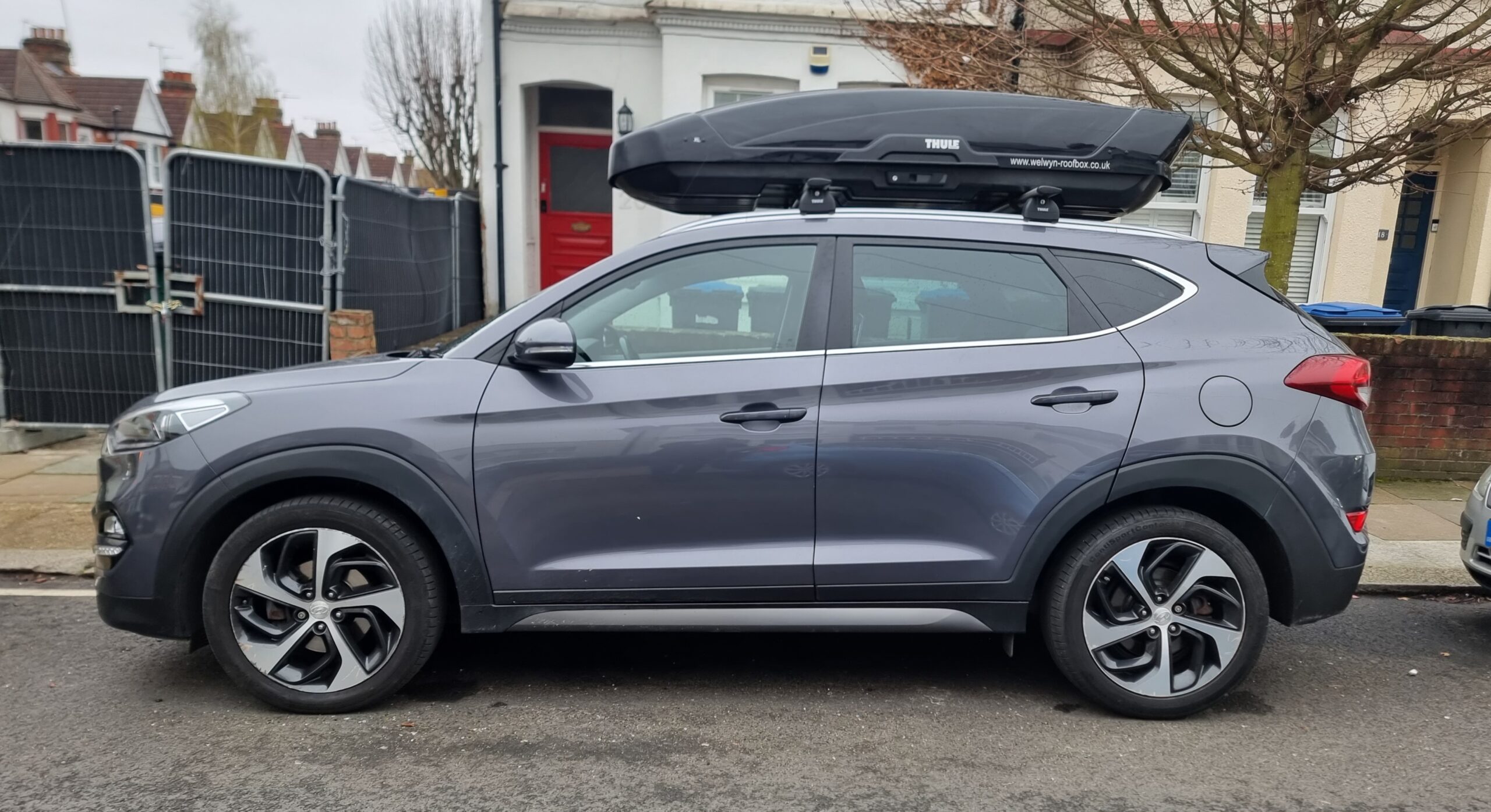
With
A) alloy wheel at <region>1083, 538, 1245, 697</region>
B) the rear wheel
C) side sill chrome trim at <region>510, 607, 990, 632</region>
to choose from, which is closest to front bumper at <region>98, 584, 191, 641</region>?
side sill chrome trim at <region>510, 607, 990, 632</region>

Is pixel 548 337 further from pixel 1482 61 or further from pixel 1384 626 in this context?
pixel 1482 61

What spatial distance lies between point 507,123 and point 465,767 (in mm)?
10037

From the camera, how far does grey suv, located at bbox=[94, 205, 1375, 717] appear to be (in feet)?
11.6

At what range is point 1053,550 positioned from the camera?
3.67 meters

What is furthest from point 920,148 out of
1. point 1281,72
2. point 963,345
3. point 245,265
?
point 245,265

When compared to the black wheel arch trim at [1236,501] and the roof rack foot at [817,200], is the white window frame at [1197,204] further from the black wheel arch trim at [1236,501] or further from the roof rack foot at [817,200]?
the roof rack foot at [817,200]

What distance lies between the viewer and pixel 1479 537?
4422 mm

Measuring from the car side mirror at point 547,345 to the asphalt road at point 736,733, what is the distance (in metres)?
1.30

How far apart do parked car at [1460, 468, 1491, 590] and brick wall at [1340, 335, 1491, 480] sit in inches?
116

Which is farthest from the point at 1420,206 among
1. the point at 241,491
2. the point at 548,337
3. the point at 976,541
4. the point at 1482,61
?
the point at 241,491

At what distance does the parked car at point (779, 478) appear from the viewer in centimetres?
353

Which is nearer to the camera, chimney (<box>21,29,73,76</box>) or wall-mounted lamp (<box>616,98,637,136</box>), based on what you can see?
wall-mounted lamp (<box>616,98,637,136</box>)

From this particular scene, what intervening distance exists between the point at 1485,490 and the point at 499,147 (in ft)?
34.4

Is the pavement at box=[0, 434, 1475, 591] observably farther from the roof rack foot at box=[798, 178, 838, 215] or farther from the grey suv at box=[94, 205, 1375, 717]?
the roof rack foot at box=[798, 178, 838, 215]
